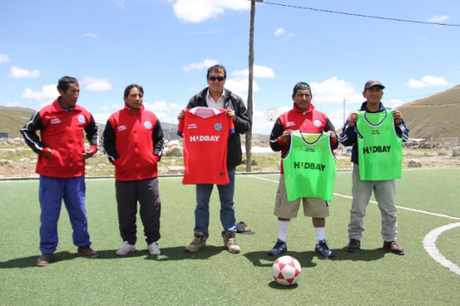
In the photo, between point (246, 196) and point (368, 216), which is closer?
point (368, 216)

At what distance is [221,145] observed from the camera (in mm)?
4605

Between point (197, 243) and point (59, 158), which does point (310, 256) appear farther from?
point (59, 158)

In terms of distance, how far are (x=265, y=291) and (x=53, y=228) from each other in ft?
8.03

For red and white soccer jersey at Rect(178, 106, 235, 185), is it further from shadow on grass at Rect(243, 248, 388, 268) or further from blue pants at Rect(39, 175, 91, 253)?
blue pants at Rect(39, 175, 91, 253)

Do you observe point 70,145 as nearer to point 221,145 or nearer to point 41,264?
point 41,264

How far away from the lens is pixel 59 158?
4.11 meters

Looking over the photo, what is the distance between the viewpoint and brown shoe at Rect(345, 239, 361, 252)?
14.9 feet

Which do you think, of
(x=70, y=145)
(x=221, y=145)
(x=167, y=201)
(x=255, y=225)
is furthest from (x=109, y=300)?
(x=167, y=201)

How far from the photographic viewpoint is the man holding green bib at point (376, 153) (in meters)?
4.54

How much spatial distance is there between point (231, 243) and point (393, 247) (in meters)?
1.91

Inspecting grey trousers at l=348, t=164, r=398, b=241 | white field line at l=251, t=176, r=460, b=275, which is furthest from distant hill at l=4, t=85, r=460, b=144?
grey trousers at l=348, t=164, r=398, b=241

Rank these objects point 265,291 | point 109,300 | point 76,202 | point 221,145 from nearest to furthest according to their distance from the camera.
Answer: point 109,300
point 265,291
point 76,202
point 221,145

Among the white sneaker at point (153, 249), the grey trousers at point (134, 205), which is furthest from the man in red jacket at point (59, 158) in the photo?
the white sneaker at point (153, 249)

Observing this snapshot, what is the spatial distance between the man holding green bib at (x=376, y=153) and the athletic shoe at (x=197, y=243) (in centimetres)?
173
